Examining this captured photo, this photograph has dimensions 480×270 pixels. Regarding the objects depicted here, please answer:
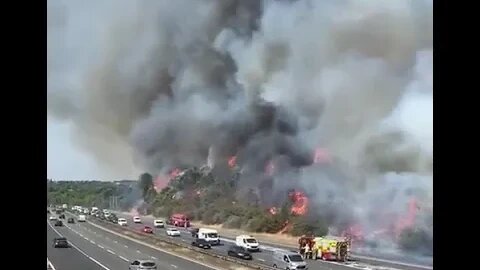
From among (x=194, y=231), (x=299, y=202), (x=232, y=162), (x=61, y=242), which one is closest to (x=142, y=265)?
(x=194, y=231)

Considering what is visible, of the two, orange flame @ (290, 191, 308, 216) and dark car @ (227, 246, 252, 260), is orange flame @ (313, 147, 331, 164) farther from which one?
dark car @ (227, 246, 252, 260)

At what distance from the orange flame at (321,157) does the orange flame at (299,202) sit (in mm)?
177

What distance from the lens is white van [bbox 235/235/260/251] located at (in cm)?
303

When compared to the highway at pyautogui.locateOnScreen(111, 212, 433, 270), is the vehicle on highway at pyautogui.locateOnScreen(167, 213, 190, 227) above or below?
above

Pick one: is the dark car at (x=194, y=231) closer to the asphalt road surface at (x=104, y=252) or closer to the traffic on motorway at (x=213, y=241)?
the traffic on motorway at (x=213, y=241)

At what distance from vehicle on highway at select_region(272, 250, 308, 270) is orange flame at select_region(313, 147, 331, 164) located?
458 millimetres

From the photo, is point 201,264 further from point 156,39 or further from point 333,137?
point 156,39

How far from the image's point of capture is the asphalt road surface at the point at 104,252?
3062mm

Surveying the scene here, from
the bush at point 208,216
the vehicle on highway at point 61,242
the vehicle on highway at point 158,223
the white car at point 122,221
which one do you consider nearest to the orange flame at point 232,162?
the bush at point 208,216

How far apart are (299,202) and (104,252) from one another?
1.00 metres

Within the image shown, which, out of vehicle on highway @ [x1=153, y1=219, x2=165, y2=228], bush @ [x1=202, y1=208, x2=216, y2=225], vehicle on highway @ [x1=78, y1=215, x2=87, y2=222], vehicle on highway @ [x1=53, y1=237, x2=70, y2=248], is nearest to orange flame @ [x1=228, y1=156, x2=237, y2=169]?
bush @ [x1=202, y1=208, x2=216, y2=225]
